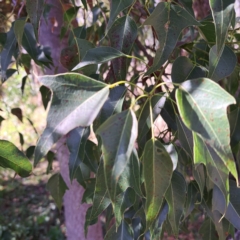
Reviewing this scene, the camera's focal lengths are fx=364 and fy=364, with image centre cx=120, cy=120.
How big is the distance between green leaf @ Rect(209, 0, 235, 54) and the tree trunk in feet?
2.52

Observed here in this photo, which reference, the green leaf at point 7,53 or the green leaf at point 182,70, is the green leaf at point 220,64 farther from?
the green leaf at point 7,53

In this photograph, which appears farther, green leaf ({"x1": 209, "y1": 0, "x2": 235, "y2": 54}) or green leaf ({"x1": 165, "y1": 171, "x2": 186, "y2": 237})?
green leaf ({"x1": 165, "y1": 171, "x2": 186, "y2": 237})

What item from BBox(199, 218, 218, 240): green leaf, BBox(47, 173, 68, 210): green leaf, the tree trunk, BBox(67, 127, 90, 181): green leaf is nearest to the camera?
BBox(67, 127, 90, 181): green leaf

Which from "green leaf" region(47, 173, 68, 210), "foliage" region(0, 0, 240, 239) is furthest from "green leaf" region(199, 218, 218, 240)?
"green leaf" region(47, 173, 68, 210)

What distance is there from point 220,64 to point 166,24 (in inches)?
4.1

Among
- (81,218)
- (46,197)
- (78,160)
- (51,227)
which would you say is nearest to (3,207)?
(46,197)

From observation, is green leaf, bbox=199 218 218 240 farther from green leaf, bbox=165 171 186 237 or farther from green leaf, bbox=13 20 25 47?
green leaf, bbox=13 20 25 47

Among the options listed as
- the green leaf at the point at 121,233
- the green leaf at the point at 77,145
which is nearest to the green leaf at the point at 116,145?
the green leaf at the point at 77,145

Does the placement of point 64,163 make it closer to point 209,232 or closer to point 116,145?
point 209,232

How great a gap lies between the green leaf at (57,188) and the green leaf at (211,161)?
574mm

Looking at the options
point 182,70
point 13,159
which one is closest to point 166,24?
point 182,70

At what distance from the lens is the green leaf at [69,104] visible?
44cm

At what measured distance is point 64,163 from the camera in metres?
1.38

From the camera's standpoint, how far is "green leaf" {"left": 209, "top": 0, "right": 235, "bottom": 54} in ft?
1.60
